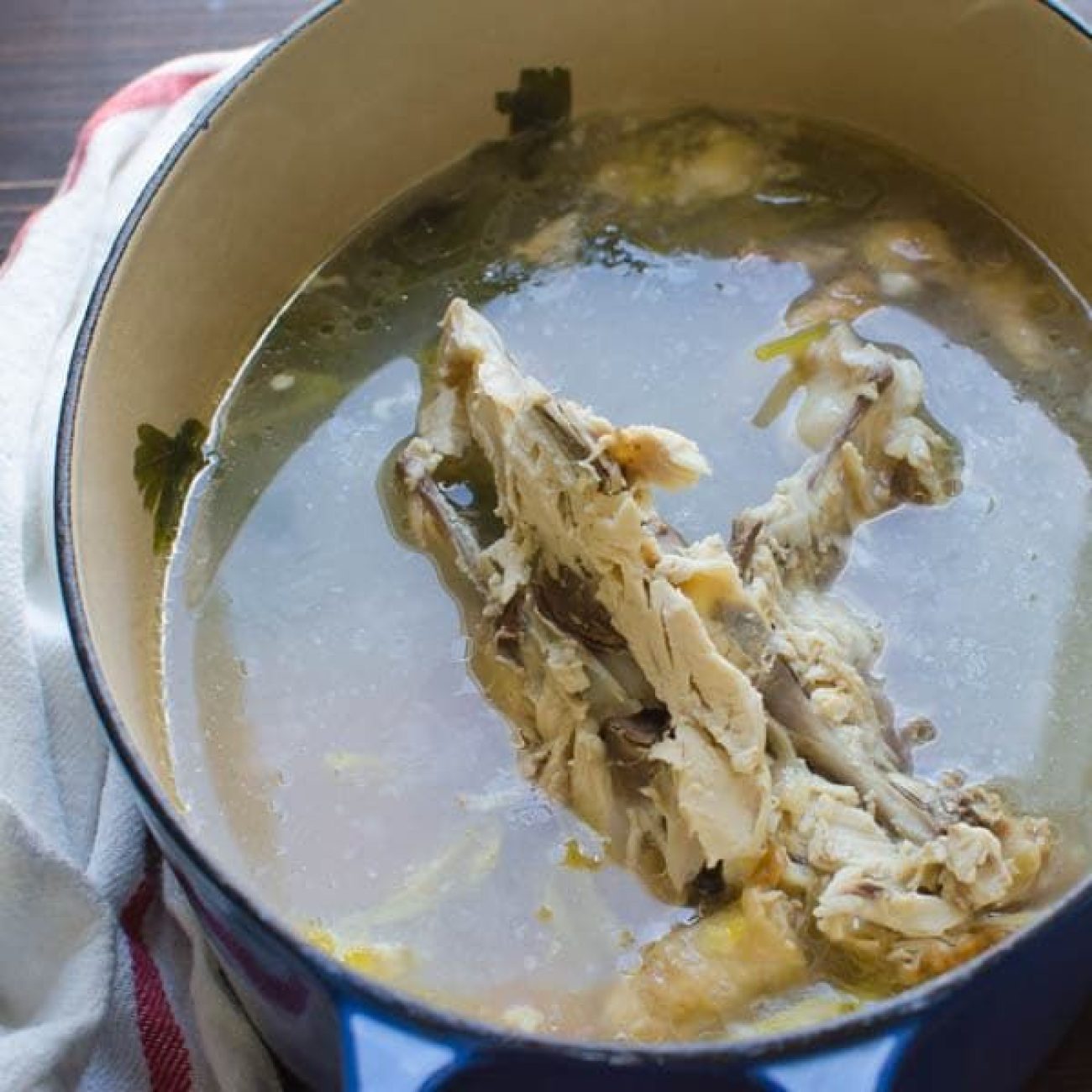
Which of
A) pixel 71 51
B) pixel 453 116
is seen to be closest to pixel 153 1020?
pixel 453 116

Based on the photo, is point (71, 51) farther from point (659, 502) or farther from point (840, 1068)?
point (840, 1068)

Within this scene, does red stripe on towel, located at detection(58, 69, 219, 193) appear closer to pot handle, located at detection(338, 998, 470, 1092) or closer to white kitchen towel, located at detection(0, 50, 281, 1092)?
white kitchen towel, located at detection(0, 50, 281, 1092)

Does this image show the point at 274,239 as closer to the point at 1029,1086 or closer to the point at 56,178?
the point at 56,178

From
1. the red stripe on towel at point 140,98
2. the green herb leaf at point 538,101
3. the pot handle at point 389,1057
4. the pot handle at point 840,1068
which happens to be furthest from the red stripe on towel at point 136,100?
the pot handle at point 840,1068

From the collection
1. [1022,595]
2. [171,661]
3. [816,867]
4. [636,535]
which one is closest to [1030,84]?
[1022,595]

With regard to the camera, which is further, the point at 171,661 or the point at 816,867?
the point at 171,661

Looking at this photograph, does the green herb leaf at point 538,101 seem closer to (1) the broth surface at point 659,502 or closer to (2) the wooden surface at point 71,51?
(1) the broth surface at point 659,502

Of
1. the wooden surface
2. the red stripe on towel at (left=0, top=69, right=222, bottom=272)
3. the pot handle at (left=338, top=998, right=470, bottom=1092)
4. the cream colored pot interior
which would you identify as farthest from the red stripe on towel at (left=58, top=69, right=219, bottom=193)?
the pot handle at (left=338, top=998, right=470, bottom=1092)
